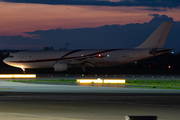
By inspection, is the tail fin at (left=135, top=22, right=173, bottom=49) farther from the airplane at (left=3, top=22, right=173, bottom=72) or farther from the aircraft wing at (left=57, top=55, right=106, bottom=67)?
the aircraft wing at (left=57, top=55, right=106, bottom=67)

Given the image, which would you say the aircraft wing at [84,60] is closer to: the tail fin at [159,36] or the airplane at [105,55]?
the airplane at [105,55]

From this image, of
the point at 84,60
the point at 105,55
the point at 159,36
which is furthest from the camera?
the point at 84,60

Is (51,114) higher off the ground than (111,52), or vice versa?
(111,52)

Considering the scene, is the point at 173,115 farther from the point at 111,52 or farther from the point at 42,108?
the point at 111,52

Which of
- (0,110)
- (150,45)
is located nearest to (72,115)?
(0,110)

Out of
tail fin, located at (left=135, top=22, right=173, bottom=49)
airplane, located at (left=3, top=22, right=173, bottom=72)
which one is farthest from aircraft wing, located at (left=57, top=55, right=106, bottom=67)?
tail fin, located at (left=135, top=22, right=173, bottom=49)

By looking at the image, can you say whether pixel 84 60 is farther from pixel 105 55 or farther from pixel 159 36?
pixel 159 36

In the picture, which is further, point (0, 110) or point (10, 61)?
point (10, 61)

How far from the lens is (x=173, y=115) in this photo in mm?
12734

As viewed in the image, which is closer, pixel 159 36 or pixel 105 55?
pixel 159 36

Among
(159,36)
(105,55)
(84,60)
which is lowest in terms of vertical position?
(84,60)

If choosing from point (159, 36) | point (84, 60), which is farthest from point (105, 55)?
point (159, 36)

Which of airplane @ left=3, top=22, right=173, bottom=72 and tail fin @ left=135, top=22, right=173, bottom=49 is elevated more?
tail fin @ left=135, top=22, right=173, bottom=49

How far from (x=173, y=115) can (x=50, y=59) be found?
40.1 m
